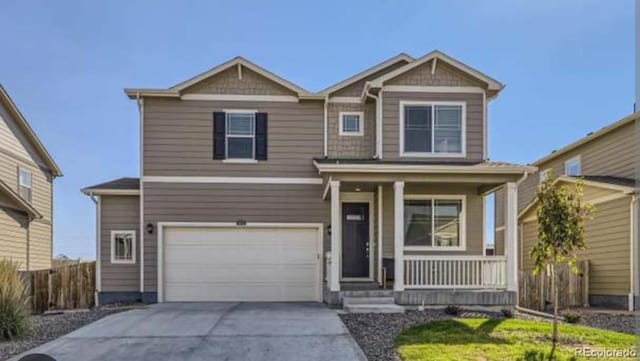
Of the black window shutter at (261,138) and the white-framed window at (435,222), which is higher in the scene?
the black window shutter at (261,138)

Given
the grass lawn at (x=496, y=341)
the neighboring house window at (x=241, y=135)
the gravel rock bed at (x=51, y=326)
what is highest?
the neighboring house window at (x=241, y=135)

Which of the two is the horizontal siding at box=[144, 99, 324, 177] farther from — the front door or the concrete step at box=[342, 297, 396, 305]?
the concrete step at box=[342, 297, 396, 305]

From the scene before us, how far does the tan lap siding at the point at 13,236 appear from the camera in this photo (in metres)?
14.5

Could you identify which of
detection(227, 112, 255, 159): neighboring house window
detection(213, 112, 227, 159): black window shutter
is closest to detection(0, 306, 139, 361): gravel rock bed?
detection(213, 112, 227, 159): black window shutter

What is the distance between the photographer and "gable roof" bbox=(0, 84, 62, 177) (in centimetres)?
1569

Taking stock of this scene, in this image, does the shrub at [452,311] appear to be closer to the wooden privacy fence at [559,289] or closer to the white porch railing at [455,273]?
the white porch railing at [455,273]

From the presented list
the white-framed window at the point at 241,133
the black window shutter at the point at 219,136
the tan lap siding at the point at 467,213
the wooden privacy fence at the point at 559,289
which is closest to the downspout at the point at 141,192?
the black window shutter at the point at 219,136

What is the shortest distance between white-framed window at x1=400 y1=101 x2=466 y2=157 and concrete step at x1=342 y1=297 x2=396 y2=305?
3.91m

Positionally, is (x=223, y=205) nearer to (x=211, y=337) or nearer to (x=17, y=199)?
(x=211, y=337)

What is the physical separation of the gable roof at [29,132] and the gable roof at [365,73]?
33.3ft

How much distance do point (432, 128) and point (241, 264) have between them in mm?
6302

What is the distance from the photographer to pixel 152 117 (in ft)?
44.4

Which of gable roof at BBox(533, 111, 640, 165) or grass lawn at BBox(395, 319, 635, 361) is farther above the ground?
gable roof at BBox(533, 111, 640, 165)

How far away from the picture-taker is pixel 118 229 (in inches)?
540
